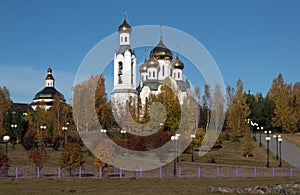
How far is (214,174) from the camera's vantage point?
24.9 metres

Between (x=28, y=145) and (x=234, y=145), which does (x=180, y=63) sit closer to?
(x=234, y=145)

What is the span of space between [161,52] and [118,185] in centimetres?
4737

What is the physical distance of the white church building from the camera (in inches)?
2394

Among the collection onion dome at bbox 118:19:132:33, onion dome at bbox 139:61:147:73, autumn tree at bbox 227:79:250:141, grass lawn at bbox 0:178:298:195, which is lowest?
grass lawn at bbox 0:178:298:195

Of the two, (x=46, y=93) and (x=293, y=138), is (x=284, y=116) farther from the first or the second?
(x=46, y=93)

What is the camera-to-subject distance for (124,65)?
2457 inches

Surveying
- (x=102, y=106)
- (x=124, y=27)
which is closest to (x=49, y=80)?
(x=124, y=27)

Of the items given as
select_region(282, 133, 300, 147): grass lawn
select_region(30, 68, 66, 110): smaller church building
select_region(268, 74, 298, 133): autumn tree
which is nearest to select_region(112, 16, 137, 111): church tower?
select_region(268, 74, 298, 133): autumn tree

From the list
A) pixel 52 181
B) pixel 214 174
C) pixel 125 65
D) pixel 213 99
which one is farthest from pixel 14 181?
pixel 125 65

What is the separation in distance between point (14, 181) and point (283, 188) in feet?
39.4

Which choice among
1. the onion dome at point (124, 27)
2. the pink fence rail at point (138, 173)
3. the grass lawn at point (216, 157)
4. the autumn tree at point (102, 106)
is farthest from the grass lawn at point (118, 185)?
the onion dome at point (124, 27)

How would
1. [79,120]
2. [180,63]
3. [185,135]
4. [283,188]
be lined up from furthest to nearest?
[180,63] → [79,120] → [185,135] → [283,188]

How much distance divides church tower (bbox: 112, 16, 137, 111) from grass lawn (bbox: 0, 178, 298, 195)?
128 ft

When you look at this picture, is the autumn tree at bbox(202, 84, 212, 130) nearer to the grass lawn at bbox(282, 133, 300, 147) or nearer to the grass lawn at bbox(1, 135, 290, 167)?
the grass lawn at bbox(282, 133, 300, 147)
